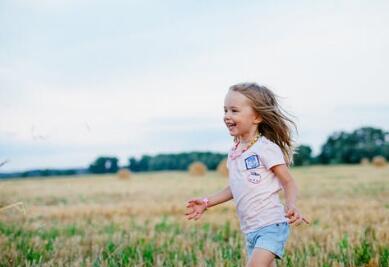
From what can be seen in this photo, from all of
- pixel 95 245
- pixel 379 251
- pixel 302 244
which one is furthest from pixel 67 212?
pixel 379 251

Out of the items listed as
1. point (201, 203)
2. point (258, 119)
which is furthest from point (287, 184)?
point (201, 203)

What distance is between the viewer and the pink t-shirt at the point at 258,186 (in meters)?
3.35

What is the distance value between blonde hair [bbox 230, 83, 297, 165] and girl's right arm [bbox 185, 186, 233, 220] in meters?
0.44

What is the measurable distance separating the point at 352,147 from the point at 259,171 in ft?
212

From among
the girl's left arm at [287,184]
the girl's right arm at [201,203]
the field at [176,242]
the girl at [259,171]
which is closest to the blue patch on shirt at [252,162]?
the girl at [259,171]

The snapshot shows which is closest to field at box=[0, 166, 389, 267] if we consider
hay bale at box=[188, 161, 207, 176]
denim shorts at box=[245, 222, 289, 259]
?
denim shorts at box=[245, 222, 289, 259]

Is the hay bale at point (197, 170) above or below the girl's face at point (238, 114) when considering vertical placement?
below

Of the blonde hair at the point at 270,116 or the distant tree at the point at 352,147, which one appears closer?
the blonde hair at the point at 270,116

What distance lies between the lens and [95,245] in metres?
5.07

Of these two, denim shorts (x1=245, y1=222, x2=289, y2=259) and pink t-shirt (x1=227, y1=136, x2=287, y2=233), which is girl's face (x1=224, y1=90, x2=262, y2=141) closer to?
pink t-shirt (x1=227, y1=136, x2=287, y2=233)

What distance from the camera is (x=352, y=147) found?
215ft

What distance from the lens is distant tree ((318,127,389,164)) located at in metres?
62.8

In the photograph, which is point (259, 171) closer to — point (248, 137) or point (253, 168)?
point (253, 168)

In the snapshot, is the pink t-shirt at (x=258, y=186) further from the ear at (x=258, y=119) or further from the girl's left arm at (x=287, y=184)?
the ear at (x=258, y=119)
